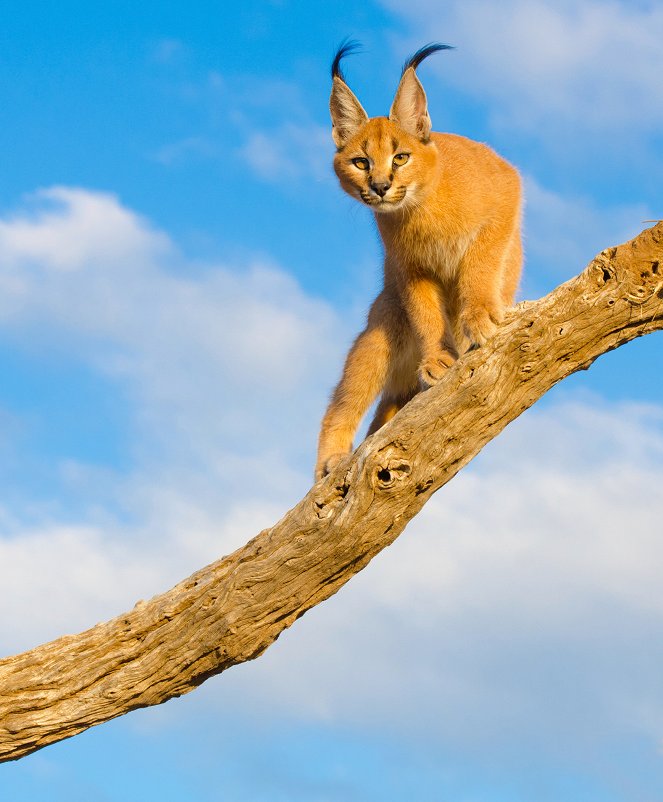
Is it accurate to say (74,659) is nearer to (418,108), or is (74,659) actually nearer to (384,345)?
(384,345)

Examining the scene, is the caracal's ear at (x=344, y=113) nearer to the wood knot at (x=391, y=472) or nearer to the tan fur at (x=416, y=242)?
the tan fur at (x=416, y=242)

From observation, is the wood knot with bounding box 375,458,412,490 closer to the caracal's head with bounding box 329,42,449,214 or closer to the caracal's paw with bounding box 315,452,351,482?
the caracal's paw with bounding box 315,452,351,482

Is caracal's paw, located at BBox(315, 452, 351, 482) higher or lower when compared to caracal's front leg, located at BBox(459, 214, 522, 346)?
lower

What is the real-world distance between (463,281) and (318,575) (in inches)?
84.0

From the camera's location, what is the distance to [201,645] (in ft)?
16.9

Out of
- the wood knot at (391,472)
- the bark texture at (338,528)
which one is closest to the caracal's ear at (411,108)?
the bark texture at (338,528)

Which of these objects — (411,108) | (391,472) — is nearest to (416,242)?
(411,108)

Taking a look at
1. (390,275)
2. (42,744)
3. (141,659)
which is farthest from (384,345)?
(42,744)

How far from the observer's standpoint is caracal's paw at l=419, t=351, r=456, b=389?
230 inches

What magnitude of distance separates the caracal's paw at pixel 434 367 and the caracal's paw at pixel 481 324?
27 centimetres

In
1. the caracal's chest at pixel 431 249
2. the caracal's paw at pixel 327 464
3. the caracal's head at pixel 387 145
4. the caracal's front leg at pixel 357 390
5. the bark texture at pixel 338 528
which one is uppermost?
the caracal's head at pixel 387 145

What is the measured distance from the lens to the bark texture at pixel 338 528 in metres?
4.92

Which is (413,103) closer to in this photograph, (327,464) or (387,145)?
(387,145)

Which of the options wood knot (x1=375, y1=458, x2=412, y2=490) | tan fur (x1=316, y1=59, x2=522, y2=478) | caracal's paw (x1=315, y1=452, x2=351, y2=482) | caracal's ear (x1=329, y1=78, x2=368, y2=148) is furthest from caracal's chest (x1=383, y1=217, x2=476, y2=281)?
wood knot (x1=375, y1=458, x2=412, y2=490)
